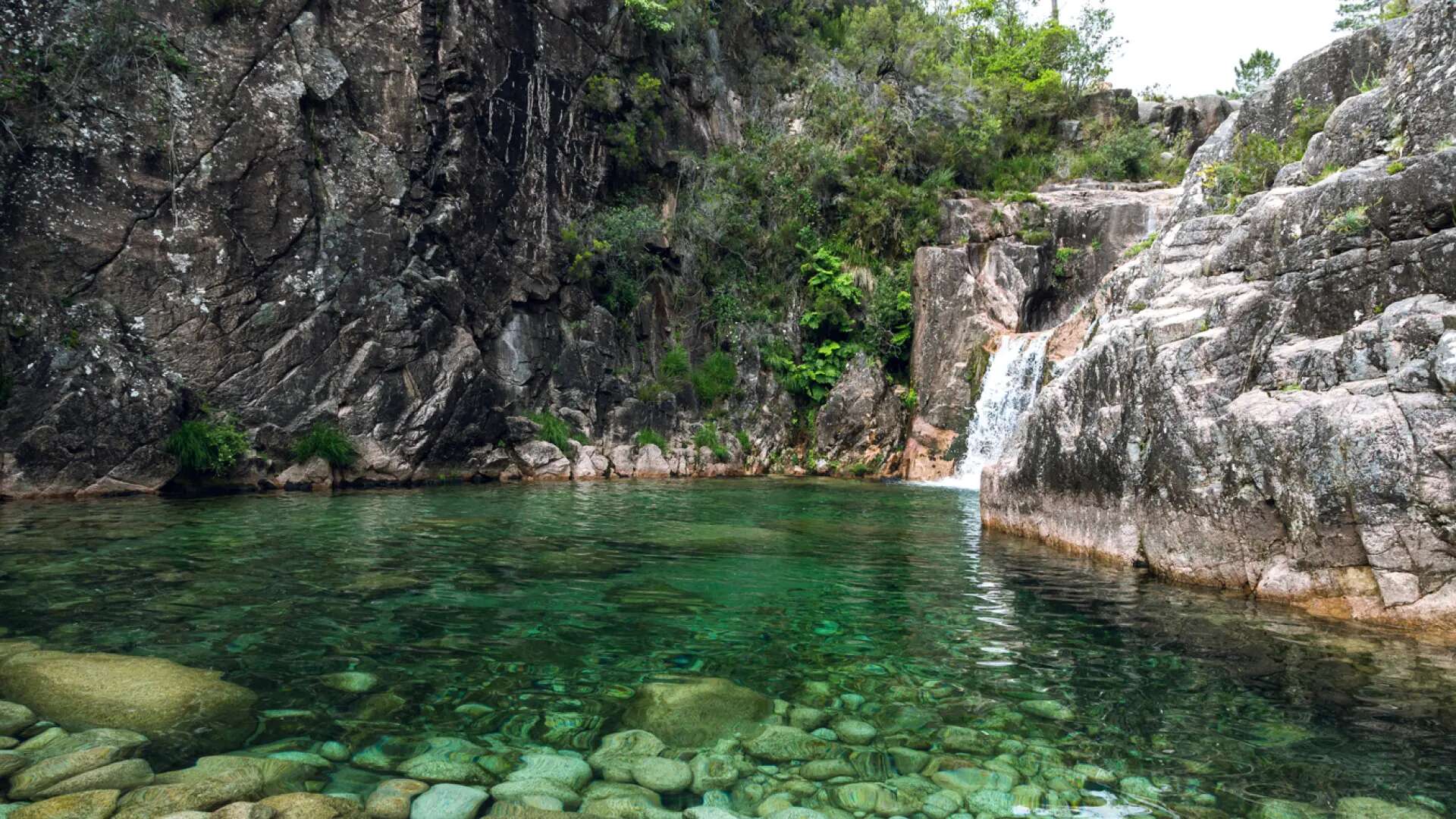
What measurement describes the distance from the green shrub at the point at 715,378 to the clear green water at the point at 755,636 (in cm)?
1307

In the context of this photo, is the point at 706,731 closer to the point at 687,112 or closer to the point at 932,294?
the point at 932,294

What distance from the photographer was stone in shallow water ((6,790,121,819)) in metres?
2.59

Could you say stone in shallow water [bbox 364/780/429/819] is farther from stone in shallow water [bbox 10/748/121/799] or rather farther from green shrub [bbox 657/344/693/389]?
green shrub [bbox 657/344/693/389]

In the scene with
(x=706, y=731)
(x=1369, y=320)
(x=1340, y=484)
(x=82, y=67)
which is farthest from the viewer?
(x=82, y=67)

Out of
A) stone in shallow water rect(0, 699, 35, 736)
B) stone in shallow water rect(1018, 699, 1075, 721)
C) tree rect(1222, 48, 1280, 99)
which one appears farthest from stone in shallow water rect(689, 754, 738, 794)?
tree rect(1222, 48, 1280, 99)

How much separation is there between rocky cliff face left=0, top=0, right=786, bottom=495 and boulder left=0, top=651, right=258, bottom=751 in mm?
10989

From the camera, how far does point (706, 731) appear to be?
3633mm

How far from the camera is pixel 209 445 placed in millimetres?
13859

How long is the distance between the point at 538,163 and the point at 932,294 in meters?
11.5

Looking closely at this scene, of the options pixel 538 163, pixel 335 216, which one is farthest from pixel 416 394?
pixel 538 163

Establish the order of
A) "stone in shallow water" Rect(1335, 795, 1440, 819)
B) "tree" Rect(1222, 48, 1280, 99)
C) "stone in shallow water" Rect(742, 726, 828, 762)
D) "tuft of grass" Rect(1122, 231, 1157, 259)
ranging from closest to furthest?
"stone in shallow water" Rect(1335, 795, 1440, 819), "stone in shallow water" Rect(742, 726, 828, 762), "tuft of grass" Rect(1122, 231, 1157, 259), "tree" Rect(1222, 48, 1280, 99)

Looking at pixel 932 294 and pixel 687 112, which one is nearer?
pixel 932 294

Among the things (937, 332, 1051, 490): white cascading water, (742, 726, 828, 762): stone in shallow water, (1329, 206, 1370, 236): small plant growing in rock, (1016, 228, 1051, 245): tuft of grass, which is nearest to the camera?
(742, 726, 828, 762): stone in shallow water

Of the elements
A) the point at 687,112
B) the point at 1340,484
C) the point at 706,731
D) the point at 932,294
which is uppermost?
the point at 687,112
